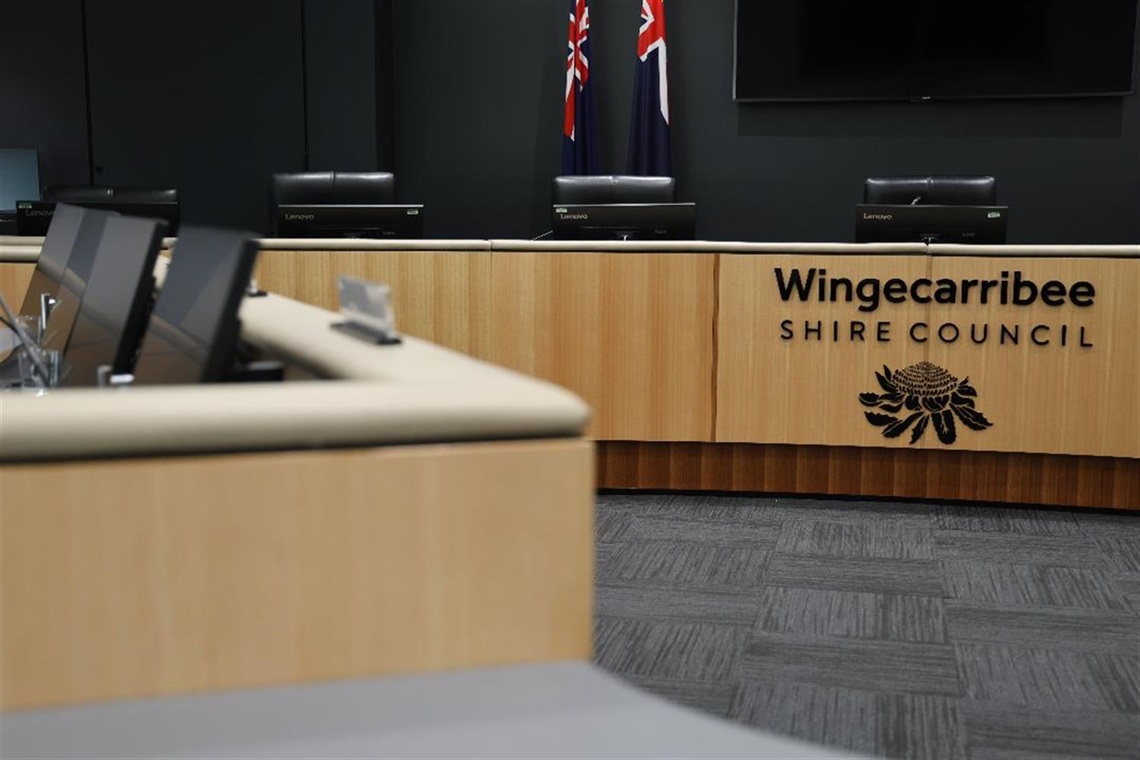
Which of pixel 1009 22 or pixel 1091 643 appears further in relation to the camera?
pixel 1009 22

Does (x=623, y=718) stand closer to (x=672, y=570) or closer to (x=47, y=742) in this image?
(x=47, y=742)

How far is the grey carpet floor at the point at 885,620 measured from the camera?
235cm

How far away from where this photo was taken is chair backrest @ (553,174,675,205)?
15.9ft

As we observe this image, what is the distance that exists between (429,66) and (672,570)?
3.87 meters

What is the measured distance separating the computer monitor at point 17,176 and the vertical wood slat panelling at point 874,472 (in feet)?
11.7

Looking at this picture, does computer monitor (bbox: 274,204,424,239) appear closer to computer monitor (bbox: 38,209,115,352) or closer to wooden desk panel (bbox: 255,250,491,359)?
wooden desk panel (bbox: 255,250,491,359)

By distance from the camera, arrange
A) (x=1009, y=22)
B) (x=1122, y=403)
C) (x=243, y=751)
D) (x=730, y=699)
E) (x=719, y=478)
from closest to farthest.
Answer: (x=243, y=751)
(x=730, y=699)
(x=1122, y=403)
(x=719, y=478)
(x=1009, y=22)

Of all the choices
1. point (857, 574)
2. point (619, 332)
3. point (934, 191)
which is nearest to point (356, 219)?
point (619, 332)

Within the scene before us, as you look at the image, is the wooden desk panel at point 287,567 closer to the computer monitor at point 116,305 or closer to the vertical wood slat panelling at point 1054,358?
the computer monitor at point 116,305

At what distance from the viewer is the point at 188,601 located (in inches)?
38.2

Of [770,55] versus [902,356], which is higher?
[770,55]

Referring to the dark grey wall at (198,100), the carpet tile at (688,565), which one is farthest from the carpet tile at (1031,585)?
the dark grey wall at (198,100)

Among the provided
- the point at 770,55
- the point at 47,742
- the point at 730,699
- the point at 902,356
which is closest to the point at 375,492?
the point at 47,742

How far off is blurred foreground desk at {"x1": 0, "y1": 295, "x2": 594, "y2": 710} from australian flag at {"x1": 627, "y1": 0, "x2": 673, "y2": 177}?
5115 mm
